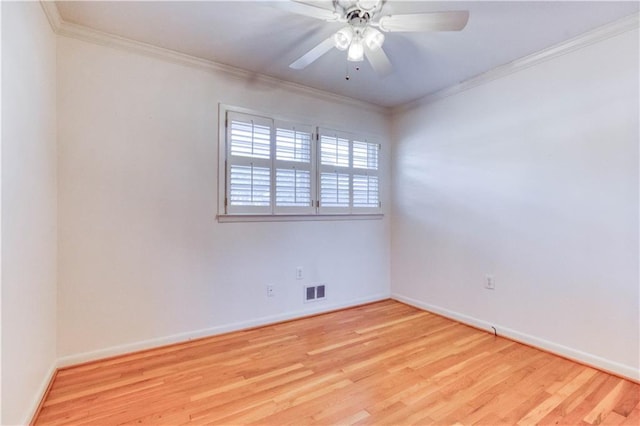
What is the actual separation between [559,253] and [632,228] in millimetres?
468

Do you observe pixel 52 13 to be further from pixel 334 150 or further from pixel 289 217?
pixel 334 150

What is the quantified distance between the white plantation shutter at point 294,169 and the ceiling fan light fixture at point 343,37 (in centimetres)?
133

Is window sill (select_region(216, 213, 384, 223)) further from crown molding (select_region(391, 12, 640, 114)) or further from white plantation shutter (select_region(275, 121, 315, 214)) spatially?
crown molding (select_region(391, 12, 640, 114))

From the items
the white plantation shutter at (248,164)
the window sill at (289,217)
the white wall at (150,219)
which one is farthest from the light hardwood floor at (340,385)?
the white plantation shutter at (248,164)

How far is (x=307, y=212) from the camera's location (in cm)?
327

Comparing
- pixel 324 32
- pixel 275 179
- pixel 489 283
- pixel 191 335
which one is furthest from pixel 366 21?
→ pixel 191 335

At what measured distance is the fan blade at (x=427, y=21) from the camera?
5.15 ft

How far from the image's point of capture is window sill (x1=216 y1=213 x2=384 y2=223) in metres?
2.83

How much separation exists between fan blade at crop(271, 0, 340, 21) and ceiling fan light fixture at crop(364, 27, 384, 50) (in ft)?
0.68

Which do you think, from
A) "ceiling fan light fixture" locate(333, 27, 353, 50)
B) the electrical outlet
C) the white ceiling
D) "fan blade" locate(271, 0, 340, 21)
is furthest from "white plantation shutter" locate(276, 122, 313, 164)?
the electrical outlet

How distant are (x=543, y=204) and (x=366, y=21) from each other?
2.00 metres

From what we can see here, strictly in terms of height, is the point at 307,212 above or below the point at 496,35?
below

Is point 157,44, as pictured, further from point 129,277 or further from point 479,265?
point 479,265

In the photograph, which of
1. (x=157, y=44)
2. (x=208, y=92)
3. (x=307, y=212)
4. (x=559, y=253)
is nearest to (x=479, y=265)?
(x=559, y=253)
